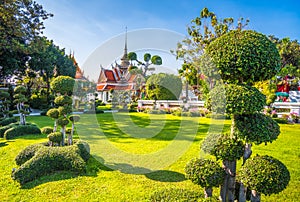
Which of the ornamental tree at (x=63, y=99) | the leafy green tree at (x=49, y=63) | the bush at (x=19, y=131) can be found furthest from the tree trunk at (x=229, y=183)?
the leafy green tree at (x=49, y=63)

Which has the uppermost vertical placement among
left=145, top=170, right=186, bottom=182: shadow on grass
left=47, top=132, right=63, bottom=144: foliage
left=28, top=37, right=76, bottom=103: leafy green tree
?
left=28, top=37, right=76, bottom=103: leafy green tree

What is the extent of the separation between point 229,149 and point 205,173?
1.30 ft

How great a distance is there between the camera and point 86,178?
12.7 feet

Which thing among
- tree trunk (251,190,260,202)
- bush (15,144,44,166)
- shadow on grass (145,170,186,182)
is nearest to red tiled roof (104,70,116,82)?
bush (15,144,44,166)

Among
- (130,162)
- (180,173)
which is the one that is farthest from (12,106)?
(180,173)

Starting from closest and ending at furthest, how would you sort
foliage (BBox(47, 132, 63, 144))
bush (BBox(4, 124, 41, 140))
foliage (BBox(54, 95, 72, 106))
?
foliage (BBox(47, 132, 63, 144)) < foliage (BBox(54, 95, 72, 106)) < bush (BBox(4, 124, 41, 140))

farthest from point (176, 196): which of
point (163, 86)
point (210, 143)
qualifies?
point (163, 86)

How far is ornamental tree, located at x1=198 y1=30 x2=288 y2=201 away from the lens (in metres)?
2.12

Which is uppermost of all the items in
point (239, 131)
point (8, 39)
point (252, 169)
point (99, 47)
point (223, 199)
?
point (8, 39)

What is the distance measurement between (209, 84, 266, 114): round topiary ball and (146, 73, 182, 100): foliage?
16.2 meters

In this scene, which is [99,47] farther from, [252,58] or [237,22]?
[237,22]

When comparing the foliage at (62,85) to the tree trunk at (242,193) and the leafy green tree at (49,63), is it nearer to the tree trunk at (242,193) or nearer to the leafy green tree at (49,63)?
the tree trunk at (242,193)

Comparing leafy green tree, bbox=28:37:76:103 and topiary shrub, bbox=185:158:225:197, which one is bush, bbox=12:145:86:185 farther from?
leafy green tree, bbox=28:37:76:103

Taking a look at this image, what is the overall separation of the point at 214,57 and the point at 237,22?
14.2 m
